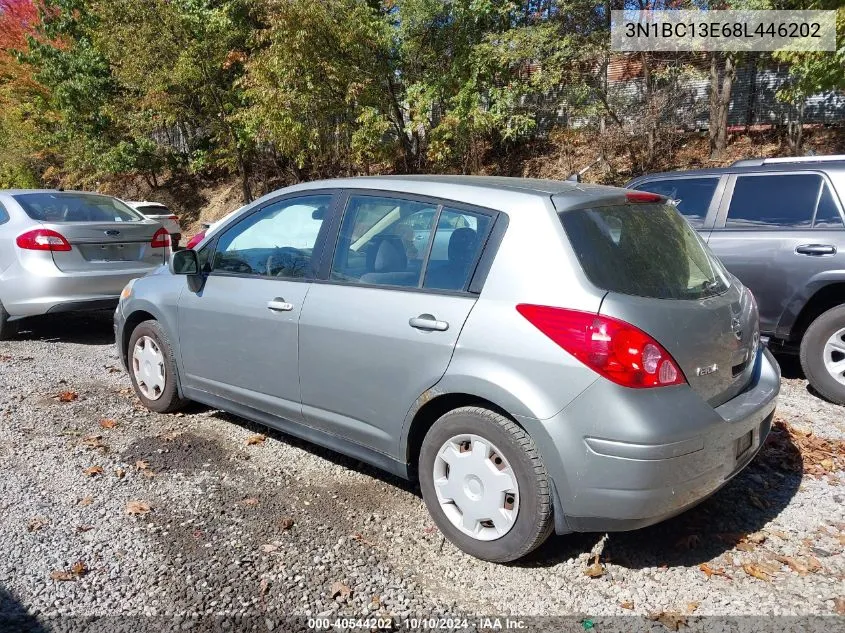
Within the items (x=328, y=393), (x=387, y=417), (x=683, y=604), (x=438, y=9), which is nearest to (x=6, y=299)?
(x=328, y=393)

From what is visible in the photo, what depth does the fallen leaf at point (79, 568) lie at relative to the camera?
3025 mm

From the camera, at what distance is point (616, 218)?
3.20 metres

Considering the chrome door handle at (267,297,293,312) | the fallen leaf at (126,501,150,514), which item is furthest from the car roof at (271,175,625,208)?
the fallen leaf at (126,501,150,514)

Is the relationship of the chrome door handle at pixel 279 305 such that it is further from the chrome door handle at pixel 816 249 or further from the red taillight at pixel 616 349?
the chrome door handle at pixel 816 249

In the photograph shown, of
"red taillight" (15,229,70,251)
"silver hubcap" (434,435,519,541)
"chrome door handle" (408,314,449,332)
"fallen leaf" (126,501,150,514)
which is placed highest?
"red taillight" (15,229,70,251)

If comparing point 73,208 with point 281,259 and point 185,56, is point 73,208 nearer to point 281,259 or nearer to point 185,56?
point 281,259

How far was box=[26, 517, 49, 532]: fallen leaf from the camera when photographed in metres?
3.39

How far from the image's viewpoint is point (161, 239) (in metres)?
7.69

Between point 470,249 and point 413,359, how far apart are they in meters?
0.58

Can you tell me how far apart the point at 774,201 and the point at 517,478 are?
4.02 m

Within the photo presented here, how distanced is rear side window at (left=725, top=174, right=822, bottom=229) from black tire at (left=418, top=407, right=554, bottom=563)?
3.79 meters

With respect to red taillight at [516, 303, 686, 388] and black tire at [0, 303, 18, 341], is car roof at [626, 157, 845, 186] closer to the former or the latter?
red taillight at [516, 303, 686, 388]

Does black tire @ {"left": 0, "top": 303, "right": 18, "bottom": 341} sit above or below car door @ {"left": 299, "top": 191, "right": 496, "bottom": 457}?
below

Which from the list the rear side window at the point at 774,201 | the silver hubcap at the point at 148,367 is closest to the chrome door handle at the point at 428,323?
the silver hubcap at the point at 148,367
